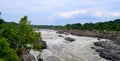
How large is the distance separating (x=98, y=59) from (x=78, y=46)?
464 inches

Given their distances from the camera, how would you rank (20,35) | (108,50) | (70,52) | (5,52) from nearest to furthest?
(5,52)
(20,35)
(70,52)
(108,50)

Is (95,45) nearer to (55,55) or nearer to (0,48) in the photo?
(55,55)

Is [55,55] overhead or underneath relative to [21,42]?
underneath

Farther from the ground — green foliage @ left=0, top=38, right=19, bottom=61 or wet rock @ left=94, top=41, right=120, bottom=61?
green foliage @ left=0, top=38, right=19, bottom=61

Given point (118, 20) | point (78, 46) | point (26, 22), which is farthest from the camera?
point (118, 20)

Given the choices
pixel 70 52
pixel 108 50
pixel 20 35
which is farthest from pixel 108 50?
pixel 20 35

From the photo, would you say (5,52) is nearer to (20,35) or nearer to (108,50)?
(20,35)

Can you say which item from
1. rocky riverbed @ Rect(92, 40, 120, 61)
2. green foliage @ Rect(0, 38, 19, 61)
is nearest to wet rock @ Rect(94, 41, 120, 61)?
rocky riverbed @ Rect(92, 40, 120, 61)

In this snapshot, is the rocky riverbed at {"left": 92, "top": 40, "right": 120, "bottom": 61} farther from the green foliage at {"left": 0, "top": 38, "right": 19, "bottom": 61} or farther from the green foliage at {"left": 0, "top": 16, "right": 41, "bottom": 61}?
the green foliage at {"left": 0, "top": 38, "right": 19, "bottom": 61}

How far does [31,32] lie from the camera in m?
46.5

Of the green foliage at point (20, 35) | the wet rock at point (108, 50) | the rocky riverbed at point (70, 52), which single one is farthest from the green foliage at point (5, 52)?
the wet rock at point (108, 50)

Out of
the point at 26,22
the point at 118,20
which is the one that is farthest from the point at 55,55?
the point at 118,20

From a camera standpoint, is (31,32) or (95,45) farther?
(95,45)

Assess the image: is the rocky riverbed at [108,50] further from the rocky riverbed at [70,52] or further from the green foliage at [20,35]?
the green foliage at [20,35]
